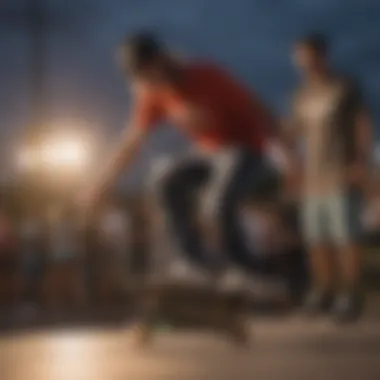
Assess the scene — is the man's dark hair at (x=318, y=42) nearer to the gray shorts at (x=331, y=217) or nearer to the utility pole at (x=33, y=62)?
the gray shorts at (x=331, y=217)

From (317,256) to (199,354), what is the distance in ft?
0.99

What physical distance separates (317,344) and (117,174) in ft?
1.68

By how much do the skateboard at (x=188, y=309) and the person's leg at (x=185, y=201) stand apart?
0.23 feet

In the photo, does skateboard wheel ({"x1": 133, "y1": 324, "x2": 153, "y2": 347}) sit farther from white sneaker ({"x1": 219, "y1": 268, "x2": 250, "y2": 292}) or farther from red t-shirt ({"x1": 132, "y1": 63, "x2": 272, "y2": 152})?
red t-shirt ({"x1": 132, "y1": 63, "x2": 272, "y2": 152})

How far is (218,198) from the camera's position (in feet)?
7.27

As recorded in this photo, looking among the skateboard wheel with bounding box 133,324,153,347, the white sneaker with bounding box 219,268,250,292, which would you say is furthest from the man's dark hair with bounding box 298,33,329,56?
the skateboard wheel with bounding box 133,324,153,347

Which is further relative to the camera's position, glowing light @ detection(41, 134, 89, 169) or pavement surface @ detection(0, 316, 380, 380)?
glowing light @ detection(41, 134, 89, 169)

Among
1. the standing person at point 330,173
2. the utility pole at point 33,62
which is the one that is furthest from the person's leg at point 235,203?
the utility pole at point 33,62

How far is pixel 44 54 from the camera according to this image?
225 centimetres

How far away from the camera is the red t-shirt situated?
2.20m

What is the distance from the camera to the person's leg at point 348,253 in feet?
7.15

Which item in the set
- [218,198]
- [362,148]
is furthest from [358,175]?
[218,198]

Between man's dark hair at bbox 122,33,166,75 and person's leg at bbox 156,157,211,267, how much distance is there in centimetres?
21

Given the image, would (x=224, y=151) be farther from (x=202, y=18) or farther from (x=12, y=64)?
(x=12, y=64)
